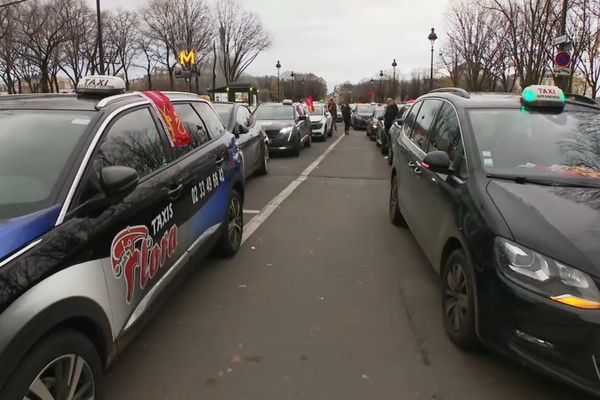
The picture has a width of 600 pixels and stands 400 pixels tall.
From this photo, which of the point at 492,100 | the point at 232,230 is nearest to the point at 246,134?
the point at 232,230

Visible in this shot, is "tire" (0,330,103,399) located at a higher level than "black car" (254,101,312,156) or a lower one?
lower

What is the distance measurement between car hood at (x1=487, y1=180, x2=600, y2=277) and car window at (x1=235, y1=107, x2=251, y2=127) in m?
7.00

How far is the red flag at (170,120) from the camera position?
3.92 meters

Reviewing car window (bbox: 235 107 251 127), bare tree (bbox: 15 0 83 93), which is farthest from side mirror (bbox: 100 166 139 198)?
bare tree (bbox: 15 0 83 93)

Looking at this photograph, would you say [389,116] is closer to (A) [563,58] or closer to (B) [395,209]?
(A) [563,58]

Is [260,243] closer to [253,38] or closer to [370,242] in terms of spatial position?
[370,242]

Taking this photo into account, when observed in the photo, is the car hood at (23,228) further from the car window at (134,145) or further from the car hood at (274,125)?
the car hood at (274,125)

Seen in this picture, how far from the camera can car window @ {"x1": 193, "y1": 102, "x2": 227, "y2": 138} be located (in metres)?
4.96

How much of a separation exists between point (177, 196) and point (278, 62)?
57081 mm

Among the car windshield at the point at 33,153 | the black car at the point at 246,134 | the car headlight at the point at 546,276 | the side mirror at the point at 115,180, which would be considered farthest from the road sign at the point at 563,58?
the side mirror at the point at 115,180

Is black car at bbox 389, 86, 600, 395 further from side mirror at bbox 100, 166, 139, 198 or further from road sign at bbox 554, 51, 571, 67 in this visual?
road sign at bbox 554, 51, 571, 67

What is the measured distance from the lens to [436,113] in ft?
16.4

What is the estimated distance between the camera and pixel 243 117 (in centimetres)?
1027

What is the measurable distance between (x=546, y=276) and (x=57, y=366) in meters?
2.41
